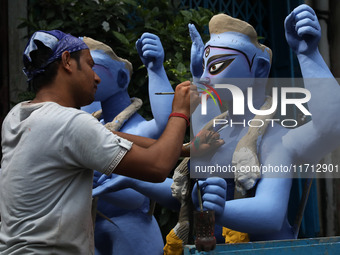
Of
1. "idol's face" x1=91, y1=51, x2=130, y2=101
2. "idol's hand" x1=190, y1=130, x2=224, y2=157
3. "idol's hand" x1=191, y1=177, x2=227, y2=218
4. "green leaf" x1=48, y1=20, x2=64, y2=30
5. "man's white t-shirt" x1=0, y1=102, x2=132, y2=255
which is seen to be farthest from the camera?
"green leaf" x1=48, y1=20, x2=64, y2=30

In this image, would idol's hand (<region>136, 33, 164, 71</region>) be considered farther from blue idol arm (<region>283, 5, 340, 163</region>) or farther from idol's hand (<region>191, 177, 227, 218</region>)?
idol's hand (<region>191, 177, 227, 218</region>)

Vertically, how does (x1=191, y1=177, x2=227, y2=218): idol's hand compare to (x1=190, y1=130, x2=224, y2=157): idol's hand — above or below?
below

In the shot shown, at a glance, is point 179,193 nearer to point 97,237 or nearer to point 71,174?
point 97,237

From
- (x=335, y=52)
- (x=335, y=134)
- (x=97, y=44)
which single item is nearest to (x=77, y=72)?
(x=335, y=134)

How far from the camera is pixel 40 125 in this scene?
1.84m

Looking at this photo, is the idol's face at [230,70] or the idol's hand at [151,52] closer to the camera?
the idol's face at [230,70]

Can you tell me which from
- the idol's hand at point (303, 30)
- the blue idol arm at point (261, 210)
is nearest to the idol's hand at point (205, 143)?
the blue idol arm at point (261, 210)

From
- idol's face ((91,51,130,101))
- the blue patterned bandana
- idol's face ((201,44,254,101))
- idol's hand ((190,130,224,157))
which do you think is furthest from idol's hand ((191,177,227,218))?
idol's face ((91,51,130,101))

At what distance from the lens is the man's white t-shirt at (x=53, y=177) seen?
5.88 ft

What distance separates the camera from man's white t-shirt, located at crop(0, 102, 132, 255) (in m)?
1.79

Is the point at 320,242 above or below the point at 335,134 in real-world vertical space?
below

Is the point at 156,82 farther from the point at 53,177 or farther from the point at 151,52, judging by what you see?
the point at 53,177

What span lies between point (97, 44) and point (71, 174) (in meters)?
1.90

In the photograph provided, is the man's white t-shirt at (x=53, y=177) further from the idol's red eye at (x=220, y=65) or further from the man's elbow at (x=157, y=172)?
the idol's red eye at (x=220, y=65)
